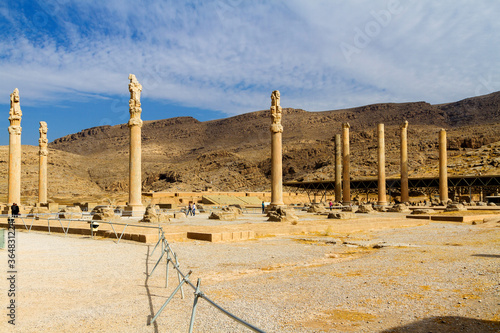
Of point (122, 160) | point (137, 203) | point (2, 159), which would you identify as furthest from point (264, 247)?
point (122, 160)

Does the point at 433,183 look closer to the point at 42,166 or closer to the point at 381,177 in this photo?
the point at 381,177

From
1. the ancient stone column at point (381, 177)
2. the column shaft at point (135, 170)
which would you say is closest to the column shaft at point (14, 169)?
the column shaft at point (135, 170)

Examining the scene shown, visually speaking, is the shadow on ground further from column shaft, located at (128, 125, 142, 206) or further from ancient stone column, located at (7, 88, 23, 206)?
ancient stone column, located at (7, 88, 23, 206)

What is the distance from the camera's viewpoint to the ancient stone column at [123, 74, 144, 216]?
23641 millimetres

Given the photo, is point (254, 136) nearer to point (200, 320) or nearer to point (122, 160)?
point (122, 160)

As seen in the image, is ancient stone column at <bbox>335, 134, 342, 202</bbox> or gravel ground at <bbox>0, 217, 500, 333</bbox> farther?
ancient stone column at <bbox>335, 134, 342, 202</bbox>

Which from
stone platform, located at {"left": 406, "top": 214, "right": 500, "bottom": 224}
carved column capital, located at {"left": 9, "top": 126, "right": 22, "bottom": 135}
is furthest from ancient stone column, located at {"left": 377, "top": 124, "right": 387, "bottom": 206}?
carved column capital, located at {"left": 9, "top": 126, "right": 22, "bottom": 135}

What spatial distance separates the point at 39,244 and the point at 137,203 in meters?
11.4

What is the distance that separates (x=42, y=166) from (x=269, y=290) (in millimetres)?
32471

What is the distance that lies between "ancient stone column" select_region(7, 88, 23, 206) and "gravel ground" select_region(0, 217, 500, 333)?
1901 centimetres

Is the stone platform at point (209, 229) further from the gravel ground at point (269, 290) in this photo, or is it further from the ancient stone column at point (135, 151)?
the ancient stone column at point (135, 151)

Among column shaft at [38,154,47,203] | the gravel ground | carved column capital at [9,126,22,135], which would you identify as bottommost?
the gravel ground

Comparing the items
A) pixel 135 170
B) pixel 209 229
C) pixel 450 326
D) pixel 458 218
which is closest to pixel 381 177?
pixel 458 218

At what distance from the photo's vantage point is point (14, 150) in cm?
2811
